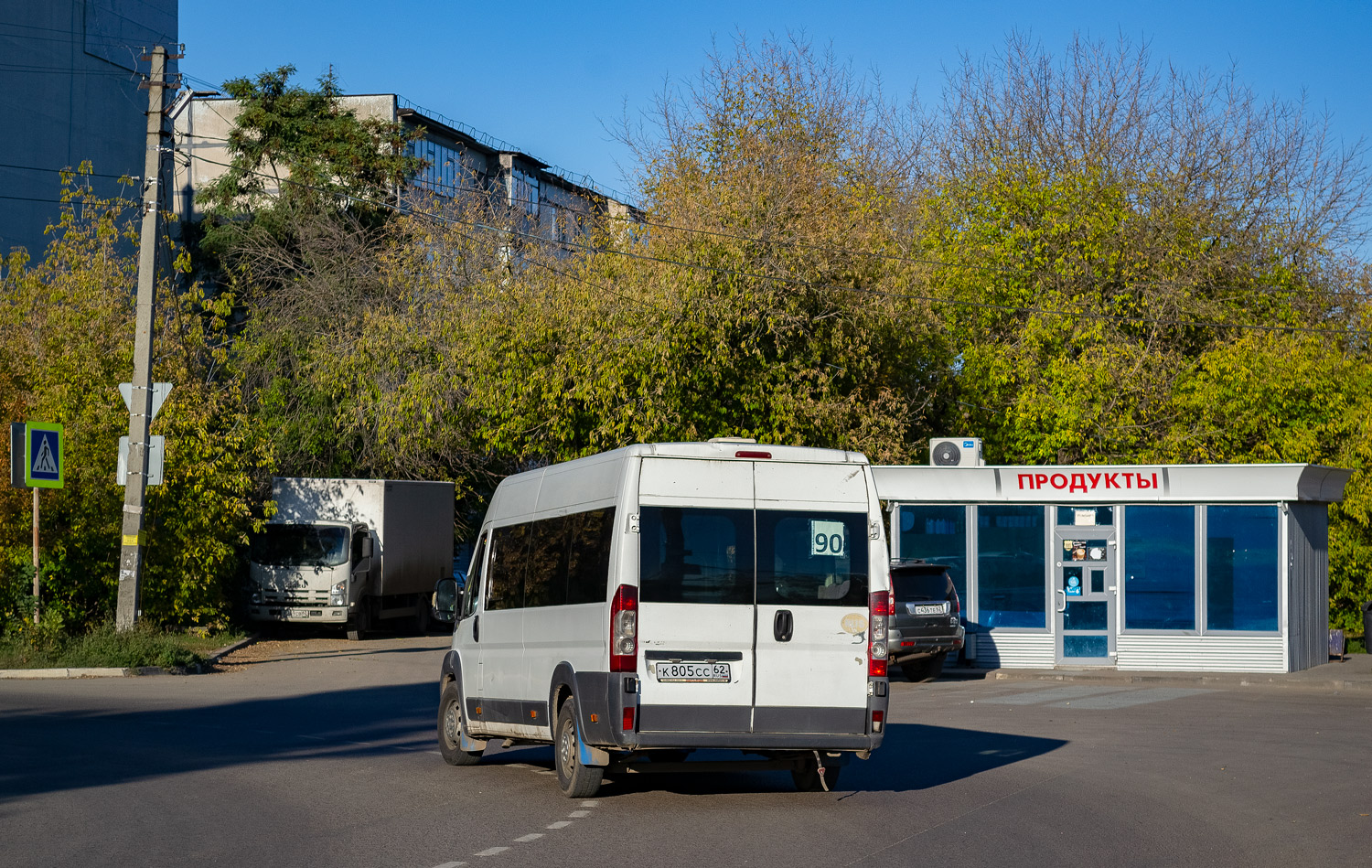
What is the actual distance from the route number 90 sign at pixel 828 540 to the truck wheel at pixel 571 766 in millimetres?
1972

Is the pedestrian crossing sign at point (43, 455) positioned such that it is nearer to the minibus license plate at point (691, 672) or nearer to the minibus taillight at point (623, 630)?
the minibus taillight at point (623, 630)

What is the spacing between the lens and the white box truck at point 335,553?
2812 centimetres

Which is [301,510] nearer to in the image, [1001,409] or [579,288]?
[579,288]

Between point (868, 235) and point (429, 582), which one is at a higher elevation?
point (868, 235)

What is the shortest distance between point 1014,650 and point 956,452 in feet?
14.2

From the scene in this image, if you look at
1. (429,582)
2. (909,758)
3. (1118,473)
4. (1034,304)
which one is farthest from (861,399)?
(909,758)

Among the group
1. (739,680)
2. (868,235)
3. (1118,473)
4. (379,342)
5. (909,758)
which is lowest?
(909,758)

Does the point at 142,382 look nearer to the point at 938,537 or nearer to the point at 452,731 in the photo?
the point at 452,731

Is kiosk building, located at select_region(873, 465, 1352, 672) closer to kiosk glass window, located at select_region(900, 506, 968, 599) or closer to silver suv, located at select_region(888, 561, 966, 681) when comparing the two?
kiosk glass window, located at select_region(900, 506, 968, 599)

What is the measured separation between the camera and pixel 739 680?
9445 millimetres

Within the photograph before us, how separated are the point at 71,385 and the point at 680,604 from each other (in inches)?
697

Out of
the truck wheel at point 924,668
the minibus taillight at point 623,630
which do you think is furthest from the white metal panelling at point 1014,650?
the minibus taillight at point 623,630

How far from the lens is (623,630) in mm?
9273

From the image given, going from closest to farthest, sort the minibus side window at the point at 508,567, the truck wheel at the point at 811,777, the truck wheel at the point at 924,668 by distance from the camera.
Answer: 1. the truck wheel at the point at 811,777
2. the minibus side window at the point at 508,567
3. the truck wheel at the point at 924,668
